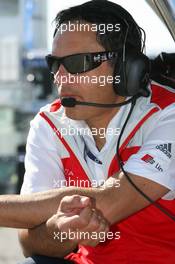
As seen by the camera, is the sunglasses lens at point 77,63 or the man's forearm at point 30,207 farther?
the sunglasses lens at point 77,63

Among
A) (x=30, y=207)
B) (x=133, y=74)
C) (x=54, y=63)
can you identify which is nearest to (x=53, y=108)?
(x=54, y=63)

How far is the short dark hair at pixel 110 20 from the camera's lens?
180cm

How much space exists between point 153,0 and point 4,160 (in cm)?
645

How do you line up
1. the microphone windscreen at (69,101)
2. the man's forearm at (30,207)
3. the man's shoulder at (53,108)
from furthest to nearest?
the man's shoulder at (53,108) → the microphone windscreen at (69,101) → the man's forearm at (30,207)

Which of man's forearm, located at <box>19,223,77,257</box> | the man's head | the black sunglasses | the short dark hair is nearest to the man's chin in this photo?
the man's head

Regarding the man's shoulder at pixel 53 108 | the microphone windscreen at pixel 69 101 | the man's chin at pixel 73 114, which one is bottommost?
the man's shoulder at pixel 53 108

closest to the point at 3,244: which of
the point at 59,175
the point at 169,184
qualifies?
the point at 59,175

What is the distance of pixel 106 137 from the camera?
187 cm

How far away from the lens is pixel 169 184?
1.64 meters

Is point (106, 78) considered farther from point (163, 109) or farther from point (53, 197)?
point (53, 197)

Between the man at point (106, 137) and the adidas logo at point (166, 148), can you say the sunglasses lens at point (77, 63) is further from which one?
the adidas logo at point (166, 148)

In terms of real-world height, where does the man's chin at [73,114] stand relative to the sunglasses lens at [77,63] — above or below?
→ below

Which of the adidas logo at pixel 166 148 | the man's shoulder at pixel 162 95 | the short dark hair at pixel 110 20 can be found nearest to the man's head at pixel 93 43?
the short dark hair at pixel 110 20

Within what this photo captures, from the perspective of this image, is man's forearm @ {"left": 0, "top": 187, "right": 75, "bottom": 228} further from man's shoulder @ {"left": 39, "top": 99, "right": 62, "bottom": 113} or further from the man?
man's shoulder @ {"left": 39, "top": 99, "right": 62, "bottom": 113}
